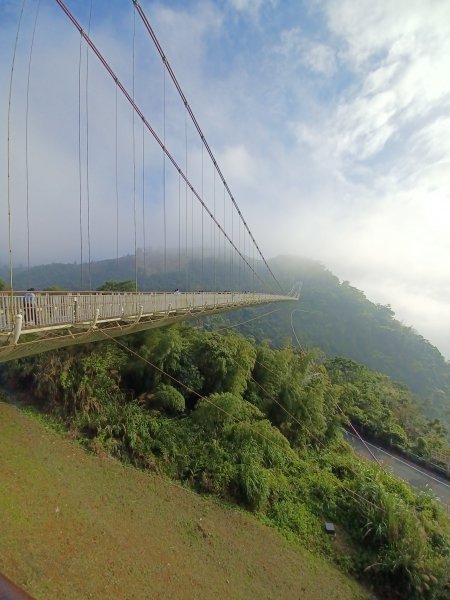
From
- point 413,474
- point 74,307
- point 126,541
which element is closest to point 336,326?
point 413,474

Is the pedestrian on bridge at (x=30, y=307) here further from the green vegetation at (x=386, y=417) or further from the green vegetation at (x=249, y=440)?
the green vegetation at (x=386, y=417)

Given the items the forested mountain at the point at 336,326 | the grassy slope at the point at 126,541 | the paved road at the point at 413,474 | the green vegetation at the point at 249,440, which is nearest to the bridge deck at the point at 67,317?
the green vegetation at the point at 249,440

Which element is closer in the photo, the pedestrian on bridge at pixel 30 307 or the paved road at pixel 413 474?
the pedestrian on bridge at pixel 30 307

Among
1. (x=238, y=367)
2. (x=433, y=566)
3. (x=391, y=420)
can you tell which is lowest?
(x=391, y=420)

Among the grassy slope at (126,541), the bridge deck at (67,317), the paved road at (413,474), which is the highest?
the bridge deck at (67,317)

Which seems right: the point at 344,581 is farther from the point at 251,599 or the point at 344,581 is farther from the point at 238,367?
the point at 238,367

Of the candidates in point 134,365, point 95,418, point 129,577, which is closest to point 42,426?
point 95,418
